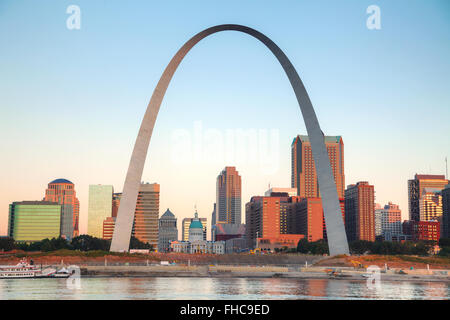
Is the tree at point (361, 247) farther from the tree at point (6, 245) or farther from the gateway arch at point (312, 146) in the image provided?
the tree at point (6, 245)

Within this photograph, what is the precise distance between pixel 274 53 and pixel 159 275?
108 ft

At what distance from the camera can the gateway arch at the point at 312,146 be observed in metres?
71.3

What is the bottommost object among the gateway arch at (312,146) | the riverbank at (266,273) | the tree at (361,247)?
the tree at (361,247)

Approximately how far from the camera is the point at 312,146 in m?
72.4

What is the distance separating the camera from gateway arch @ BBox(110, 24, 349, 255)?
7131 cm

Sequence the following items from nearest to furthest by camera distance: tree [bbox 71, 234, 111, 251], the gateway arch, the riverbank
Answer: the riverbank, the gateway arch, tree [bbox 71, 234, 111, 251]

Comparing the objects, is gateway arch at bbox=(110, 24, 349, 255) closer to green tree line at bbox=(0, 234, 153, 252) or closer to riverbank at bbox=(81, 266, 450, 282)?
riverbank at bbox=(81, 266, 450, 282)

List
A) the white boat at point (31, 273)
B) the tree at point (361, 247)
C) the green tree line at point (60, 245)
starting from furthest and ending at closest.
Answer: the tree at point (361, 247)
the green tree line at point (60, 245)
the white boat at point (31, 273)

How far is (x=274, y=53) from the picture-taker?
242 feet
